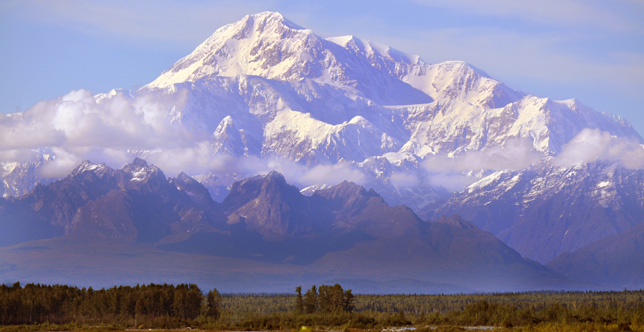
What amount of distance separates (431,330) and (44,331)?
60.5 metres

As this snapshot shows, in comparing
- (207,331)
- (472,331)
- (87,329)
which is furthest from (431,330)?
(87,329)

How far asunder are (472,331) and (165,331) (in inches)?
1993

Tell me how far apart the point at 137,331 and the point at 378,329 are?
38.6 meters

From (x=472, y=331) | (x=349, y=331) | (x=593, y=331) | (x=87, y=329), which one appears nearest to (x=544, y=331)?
(x=593, y=331)

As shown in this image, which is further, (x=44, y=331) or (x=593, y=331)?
(x=44, y=331)

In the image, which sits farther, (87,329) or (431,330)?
(87,329)

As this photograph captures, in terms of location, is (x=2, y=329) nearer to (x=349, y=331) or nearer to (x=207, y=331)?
(x=207, y=331)

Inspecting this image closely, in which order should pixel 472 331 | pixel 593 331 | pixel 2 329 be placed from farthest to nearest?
1. pixel 2 329
2. pixel 472 331
3. pixel 593 331

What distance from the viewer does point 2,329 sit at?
623 ft

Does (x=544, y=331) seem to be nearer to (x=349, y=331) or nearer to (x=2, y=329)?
(x=349, y=331)

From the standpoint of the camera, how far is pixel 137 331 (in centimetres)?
19412

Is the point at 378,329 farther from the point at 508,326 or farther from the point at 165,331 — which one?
the point at 165,331

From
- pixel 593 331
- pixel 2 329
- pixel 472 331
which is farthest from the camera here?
pixel 2 329

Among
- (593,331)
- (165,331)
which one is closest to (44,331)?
(165,331)
